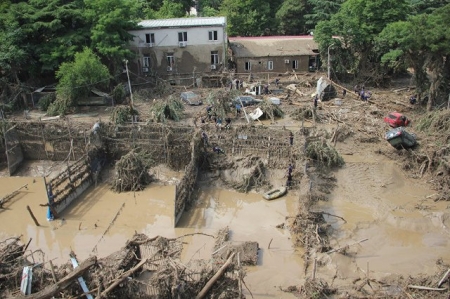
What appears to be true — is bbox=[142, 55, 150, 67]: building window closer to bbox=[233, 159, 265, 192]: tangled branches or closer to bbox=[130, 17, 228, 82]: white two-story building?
bbox=[130, 17, 228, 82]: white two-story building

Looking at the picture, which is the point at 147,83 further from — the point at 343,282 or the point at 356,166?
the point at 343,282

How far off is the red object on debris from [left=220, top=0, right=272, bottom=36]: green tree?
25.8 meters

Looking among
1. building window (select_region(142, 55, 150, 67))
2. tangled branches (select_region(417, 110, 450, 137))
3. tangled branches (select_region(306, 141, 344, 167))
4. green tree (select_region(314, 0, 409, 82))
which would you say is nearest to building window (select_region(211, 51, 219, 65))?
building window (select_region(142, 55, 150, 67))

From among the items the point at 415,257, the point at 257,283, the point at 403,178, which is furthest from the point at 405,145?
the point at 257,283

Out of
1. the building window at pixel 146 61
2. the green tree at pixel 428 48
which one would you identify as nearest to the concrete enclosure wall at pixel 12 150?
the building window at pixel 146 61

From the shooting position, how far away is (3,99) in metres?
32.3

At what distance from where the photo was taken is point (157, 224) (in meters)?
20.1

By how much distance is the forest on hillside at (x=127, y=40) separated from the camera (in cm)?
2986

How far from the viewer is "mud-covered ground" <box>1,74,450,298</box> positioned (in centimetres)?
1564

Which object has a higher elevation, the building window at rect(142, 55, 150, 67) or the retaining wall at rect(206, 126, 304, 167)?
the building window at rect(142, 55, 150, 67)

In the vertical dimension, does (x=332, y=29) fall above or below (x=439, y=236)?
above

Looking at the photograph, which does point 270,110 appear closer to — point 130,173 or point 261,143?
point 261,143

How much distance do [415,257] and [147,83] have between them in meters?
28.7

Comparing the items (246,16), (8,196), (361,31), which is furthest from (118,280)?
(246,16)
